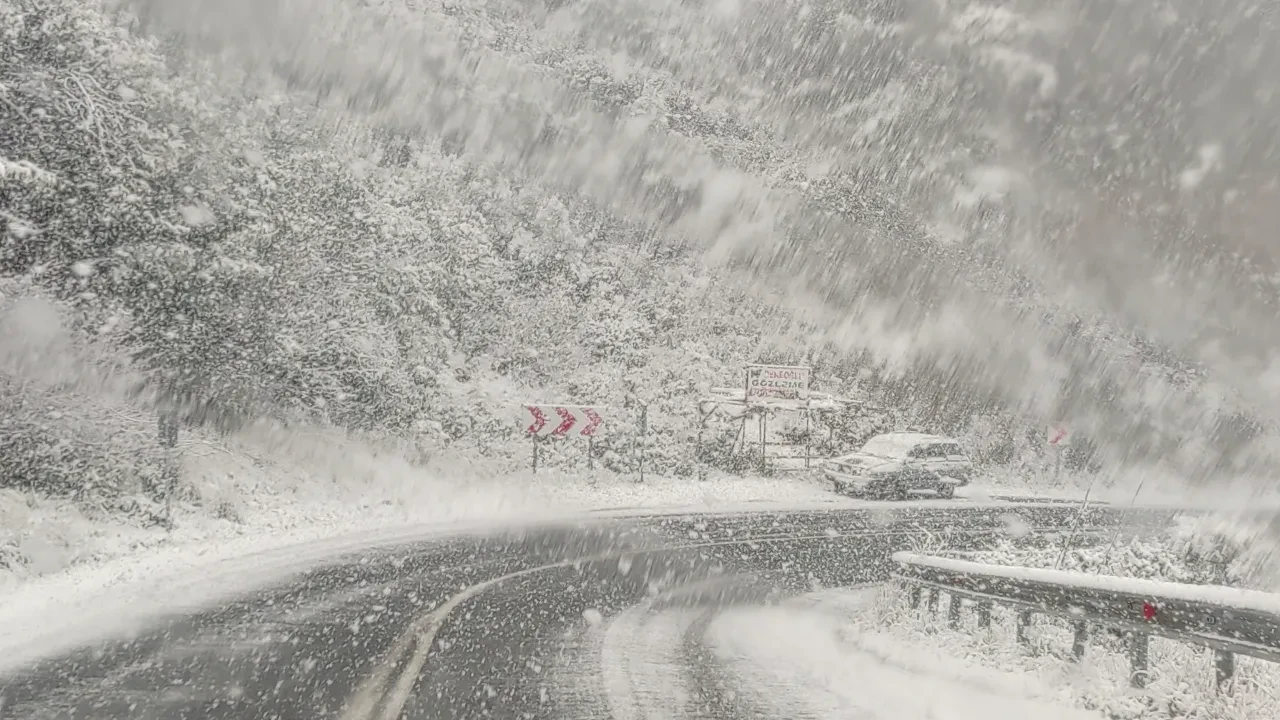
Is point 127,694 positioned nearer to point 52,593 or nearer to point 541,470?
point 52,593

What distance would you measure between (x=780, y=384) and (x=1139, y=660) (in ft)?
74.5

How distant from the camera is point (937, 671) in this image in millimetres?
6895

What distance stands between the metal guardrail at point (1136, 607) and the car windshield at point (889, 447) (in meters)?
16.9

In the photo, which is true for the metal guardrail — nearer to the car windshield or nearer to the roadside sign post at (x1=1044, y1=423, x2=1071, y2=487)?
the car windshield

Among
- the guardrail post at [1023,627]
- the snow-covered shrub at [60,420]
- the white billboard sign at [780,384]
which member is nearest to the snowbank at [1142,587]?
the guardrail post at [1023,627]

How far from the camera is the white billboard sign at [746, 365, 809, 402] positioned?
2838 centimetres

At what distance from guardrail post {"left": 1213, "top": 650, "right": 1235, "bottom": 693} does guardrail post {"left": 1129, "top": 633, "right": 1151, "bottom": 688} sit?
0.48 m

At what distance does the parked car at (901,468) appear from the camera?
23828mm

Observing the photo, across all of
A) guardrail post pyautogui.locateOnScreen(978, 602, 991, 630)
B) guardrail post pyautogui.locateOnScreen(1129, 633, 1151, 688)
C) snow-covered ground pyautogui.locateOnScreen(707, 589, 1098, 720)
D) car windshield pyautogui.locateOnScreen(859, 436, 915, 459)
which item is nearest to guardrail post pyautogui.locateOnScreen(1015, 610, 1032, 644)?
guardrail post pyautogui.locateOnScreen(978, 602, 991, 630)

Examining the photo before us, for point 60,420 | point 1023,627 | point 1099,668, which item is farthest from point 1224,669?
point 60,420

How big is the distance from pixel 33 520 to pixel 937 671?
1085cm

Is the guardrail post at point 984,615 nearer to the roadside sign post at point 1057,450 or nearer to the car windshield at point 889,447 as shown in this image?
the car windshield at point 889,447

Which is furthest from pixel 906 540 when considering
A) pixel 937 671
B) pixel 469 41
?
pixel 469 41

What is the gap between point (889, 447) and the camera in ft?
81.1
